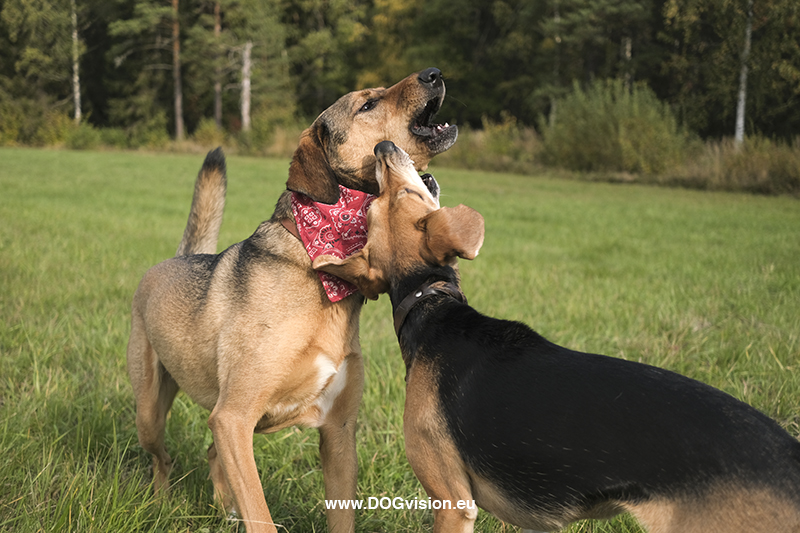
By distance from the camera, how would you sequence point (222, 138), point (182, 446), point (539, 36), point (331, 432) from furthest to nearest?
point (539, 36), point (222, 138), point (182, 446), point (331, 432)

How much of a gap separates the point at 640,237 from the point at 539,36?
36.8 m

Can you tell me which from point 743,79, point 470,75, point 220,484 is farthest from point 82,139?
point 220,484

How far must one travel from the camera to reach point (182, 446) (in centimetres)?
404

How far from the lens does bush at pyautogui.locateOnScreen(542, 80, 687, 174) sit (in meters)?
26.1

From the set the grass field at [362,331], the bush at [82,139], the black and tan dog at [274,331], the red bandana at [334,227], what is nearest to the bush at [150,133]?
the bush at [82,139]

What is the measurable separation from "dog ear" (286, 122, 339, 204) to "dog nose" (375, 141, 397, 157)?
28 centimetres

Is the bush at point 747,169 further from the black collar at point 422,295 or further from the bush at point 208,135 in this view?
the bush at point 208,135

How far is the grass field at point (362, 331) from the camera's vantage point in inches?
131

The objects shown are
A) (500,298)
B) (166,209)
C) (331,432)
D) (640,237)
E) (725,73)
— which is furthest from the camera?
(725,73)

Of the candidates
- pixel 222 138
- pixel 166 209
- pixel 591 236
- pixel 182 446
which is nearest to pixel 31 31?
pixel 222 138

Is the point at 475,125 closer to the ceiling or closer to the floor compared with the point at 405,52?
closer to the floor

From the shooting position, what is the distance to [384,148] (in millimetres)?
3174

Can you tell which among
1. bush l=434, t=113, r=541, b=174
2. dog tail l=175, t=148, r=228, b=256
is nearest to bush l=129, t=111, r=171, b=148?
bush l=434, t=113, r=541, b=174

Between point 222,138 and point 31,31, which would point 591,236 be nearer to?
point 222,138
